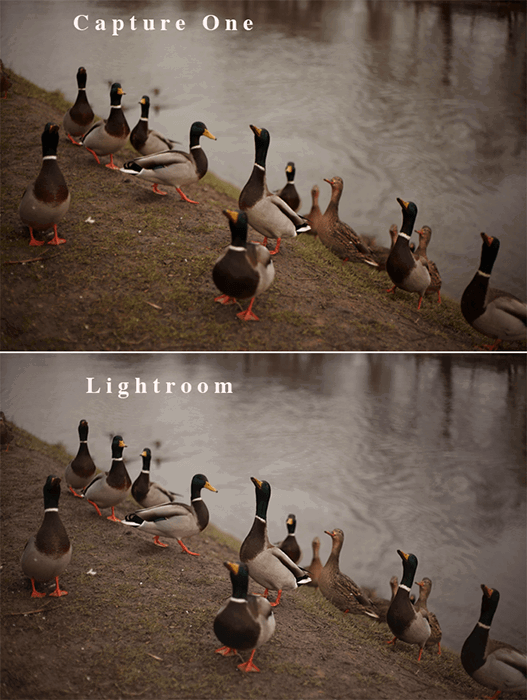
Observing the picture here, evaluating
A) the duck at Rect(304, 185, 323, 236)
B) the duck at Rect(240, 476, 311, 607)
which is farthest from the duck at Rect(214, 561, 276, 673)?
the duck at Rect(304, 185, 323, 236)

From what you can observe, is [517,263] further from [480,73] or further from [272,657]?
[272,657]

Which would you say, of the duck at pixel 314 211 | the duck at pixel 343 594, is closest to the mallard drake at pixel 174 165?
the duck at pixel 314 211

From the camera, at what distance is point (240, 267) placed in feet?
10.4

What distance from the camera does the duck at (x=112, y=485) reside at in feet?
15.7

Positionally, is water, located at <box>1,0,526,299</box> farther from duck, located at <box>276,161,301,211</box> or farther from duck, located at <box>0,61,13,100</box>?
duck, located at <box>0,61,13,100</box>

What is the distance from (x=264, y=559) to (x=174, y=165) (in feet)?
10.0

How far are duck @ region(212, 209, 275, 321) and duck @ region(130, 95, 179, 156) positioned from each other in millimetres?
1943

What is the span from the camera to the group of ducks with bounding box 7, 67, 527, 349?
3244 millimetres

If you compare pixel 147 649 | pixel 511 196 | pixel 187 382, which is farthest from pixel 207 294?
pixel 511 196

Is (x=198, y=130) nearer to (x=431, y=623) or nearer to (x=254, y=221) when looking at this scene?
(x=254, y=221)

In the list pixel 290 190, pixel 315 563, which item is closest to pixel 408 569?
pixel 315 563

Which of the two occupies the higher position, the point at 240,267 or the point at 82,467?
the point at 240,267

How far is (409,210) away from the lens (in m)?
3.81

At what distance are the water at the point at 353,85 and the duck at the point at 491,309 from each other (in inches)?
24.6
